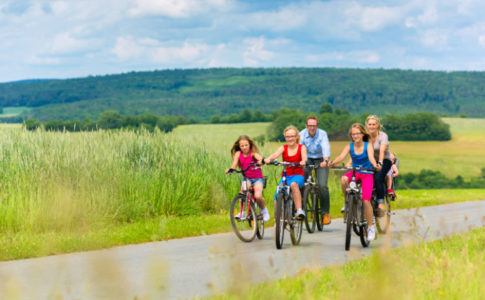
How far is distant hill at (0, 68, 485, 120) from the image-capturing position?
5753 inches

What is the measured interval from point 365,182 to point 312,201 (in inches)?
98.5

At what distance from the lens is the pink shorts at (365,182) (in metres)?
13.7

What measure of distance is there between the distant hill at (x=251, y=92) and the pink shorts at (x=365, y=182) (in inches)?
4591

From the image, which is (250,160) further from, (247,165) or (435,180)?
(435,180)

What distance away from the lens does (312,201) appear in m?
16.2

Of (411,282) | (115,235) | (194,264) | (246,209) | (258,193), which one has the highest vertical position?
(411,282)

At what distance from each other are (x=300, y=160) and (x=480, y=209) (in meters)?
13.3

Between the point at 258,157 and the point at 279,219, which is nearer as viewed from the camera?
the point at 279,219

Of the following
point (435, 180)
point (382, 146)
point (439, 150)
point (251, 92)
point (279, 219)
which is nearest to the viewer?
point (279, 219)

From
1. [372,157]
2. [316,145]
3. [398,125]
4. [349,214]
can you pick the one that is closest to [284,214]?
[349,214]

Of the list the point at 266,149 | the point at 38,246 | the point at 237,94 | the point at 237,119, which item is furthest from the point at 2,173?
the point at 237,94

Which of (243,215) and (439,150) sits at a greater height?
(243,215)

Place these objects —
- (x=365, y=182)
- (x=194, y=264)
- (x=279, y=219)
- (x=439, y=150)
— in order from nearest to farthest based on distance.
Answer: (x=194, y=264) < (x=279, y=219) < (x=365, y=182) < (x=439, y=150)

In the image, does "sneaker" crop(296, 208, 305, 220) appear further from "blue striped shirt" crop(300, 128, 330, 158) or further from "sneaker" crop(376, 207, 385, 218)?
"blue striped shirt" crop(300, 128, 330, 158)
